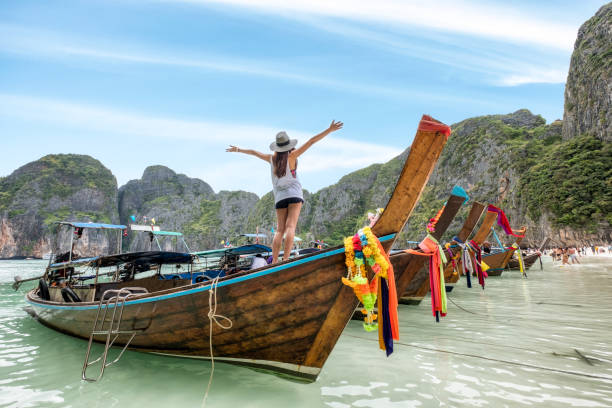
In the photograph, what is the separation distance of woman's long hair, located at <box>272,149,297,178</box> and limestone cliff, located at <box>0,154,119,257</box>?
92.6m

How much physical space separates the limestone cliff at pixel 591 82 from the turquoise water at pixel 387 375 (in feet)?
172

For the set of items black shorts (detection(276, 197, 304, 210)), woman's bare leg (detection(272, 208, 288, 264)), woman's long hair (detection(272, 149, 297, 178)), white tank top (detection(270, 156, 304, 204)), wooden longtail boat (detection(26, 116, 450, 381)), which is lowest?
wooden longtail boat (detection(26, 116, 450, 381))

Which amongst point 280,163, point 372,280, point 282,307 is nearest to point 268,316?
point 282,307

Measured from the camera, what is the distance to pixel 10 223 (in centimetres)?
8331

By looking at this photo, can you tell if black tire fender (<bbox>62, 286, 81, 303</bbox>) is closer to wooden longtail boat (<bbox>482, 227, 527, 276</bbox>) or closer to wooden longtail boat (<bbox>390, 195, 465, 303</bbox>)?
wooden longtail boat (<bbox>390, 195, 465, 303</bbox>)

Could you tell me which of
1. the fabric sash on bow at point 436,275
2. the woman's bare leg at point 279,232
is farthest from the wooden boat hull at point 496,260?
the woman's bare leg at point 279,232

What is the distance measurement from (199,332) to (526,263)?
22109mm

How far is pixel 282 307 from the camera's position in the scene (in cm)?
286

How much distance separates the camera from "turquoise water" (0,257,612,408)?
269 cm

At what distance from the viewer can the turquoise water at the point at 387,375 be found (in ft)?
8.83

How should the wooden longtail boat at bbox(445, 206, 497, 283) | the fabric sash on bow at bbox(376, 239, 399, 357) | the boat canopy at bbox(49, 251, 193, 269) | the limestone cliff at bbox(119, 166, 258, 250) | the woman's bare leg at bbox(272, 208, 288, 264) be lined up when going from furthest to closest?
the limestone cliff at bbox(119, 166, 258, 250)
the wooden longtail boat at bbox(445, 206, 497, 283)
the boat canopy at bbox(49, 251, 193, 269)
the woman's bare leg at bbox(272, 208, 288, 264)
the fabric sash on bow at bbox(376, 239, 399, 357)

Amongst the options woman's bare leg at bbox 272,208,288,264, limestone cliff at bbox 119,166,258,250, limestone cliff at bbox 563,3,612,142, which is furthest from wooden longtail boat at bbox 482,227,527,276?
limestone cliff at bbox 119,166,258,250

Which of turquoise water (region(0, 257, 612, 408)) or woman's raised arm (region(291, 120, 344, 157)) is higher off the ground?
woman's raised arm (region(291, 120, 344, 157))

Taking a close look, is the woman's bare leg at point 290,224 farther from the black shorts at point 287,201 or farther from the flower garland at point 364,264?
the flower garland at point 364,264
